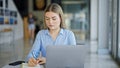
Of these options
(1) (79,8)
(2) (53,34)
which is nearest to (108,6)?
(2) (53,34)

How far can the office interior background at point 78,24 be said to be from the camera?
29.5 feet

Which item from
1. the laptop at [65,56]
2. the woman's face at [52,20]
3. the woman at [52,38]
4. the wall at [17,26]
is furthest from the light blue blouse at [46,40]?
the wall at [17,26]

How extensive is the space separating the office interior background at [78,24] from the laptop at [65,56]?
25.3 inches

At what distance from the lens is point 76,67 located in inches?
83.7

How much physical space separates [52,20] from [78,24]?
2459cm

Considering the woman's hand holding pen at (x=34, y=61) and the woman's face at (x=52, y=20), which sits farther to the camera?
the woman's face at (x=52, y=20)

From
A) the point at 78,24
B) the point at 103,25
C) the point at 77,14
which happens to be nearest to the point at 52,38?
the point at 103,25

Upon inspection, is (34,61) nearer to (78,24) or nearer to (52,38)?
(52,38)

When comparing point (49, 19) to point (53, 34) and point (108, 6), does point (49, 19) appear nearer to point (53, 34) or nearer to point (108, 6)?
point (53, 34)

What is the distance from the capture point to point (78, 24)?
2692 cm

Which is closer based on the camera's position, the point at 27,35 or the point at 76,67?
the point at 76,67

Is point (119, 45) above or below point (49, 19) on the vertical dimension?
below

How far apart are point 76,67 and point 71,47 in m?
0.17

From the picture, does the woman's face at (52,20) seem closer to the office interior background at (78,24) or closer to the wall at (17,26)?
the office interior background at (78,24)
